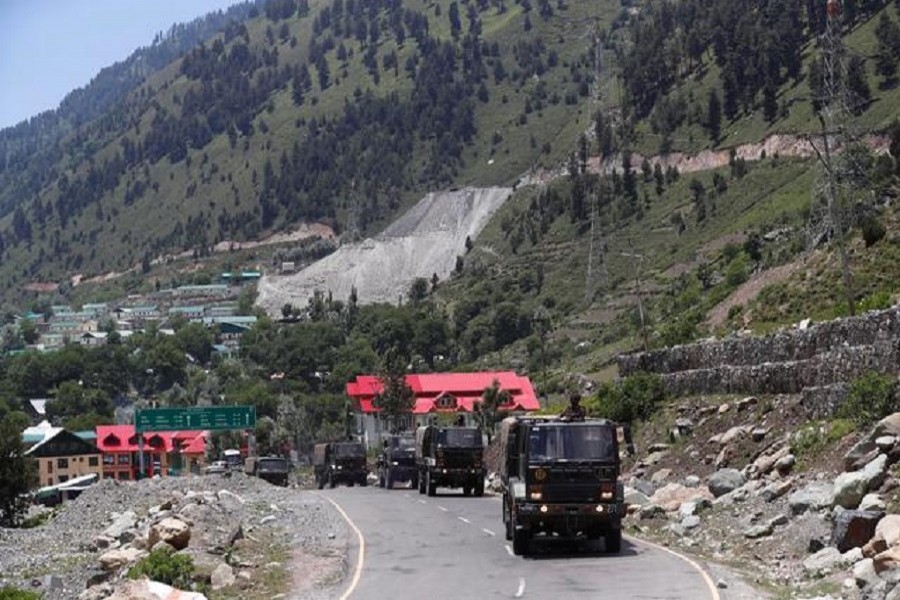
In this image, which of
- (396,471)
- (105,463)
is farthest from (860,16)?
(396,471)

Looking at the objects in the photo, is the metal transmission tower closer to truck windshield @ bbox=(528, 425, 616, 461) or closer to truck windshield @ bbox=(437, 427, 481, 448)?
truck windshield @ bbox=(437, 427, 481, 448)

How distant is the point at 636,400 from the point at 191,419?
45265mm

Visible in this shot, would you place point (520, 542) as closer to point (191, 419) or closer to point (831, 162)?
point (831, 162)

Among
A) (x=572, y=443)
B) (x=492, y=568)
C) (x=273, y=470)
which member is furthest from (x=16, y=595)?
(x=273, y=470)

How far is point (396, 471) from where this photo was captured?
65.3m

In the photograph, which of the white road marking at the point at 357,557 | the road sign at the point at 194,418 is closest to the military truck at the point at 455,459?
the white road marking at the point at 357,557

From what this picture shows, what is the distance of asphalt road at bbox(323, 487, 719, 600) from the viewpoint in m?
24.0

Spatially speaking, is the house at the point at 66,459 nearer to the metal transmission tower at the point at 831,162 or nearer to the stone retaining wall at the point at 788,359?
the metal transmission tower at the point at 831,162

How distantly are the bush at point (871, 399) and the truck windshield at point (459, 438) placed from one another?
67.7 feet

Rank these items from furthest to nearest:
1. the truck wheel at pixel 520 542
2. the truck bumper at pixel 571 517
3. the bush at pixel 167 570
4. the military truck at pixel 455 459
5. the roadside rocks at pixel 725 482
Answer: the military truck at pixel 455 459 < the roadside rocks at pixel 725 482 < the truck wheel at pixel 520 542 < the truck bumper at pixel 571 517 < the bush at pixel 167 570

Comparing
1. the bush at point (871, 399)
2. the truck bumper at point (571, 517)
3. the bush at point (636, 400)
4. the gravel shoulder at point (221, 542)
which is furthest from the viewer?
the bush at point (636, 400)

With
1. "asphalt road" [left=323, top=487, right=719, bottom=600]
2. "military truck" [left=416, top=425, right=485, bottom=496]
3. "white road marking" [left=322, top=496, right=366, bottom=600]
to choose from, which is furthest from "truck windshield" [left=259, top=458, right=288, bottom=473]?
"asphalt road" [left=323, top=487, right=719, bottom=600]

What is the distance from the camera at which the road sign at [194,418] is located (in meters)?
90.3

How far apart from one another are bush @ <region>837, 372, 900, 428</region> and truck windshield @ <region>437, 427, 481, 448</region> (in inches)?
812
